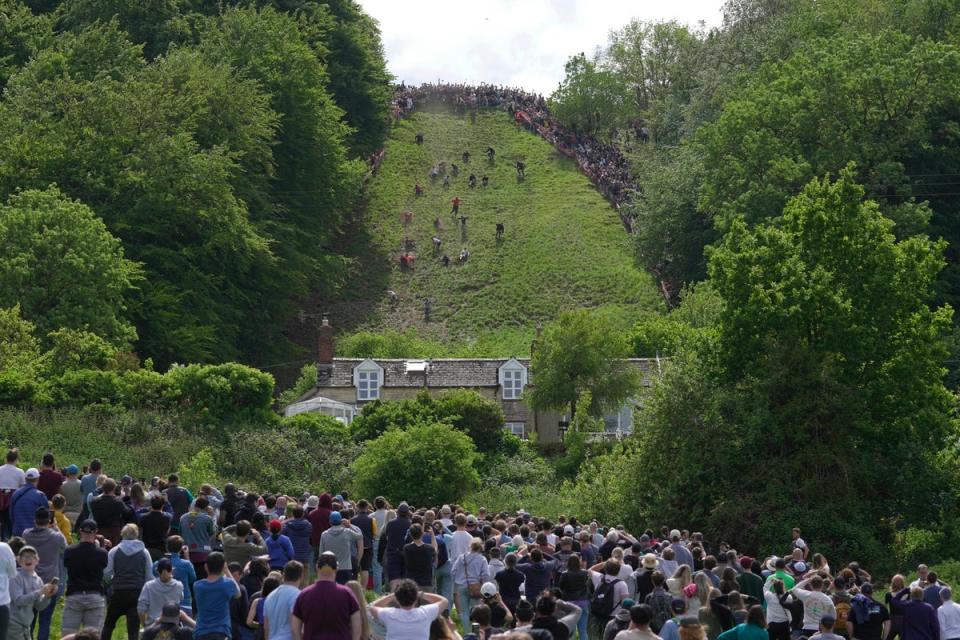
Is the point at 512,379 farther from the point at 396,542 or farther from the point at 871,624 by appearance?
the point at 871,624

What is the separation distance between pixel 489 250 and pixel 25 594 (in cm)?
8249

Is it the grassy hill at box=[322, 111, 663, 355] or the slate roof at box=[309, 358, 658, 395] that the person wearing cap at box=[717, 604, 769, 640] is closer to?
the slate roof at box=[309, 358, 658, 395]

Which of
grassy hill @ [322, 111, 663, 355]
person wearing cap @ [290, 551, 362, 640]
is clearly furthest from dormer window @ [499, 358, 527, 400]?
person wearing cap @ [290, 551, 362, 640]

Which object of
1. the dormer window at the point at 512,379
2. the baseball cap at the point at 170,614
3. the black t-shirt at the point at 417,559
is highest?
the dormer window at the point at 512,379

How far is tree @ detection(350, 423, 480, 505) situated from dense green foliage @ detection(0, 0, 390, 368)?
15.6 m

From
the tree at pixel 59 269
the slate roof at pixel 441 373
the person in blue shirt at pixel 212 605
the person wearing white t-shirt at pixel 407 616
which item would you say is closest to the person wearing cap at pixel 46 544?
the person in blue shirt at pixel 212 605

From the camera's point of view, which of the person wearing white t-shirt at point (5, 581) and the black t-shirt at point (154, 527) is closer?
the person wearing white t-shirt at point (5, 581)

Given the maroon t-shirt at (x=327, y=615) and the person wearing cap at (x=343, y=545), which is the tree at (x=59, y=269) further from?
the maroon t-shirt at (x=327, y=615)

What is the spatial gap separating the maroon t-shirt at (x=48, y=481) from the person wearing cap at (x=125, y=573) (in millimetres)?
5923

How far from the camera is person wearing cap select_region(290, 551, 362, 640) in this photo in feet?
61.2

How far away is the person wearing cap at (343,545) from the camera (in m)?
25.6

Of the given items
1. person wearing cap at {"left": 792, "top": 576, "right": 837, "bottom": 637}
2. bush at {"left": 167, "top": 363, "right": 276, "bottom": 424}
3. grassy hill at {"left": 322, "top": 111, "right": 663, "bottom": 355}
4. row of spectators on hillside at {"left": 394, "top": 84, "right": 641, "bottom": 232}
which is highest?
row of spectators on hillside at {"left": 394, "top": 84, "right": 641, "bottom": 232}

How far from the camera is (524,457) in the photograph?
221 ft

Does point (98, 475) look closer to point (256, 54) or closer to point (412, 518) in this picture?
point (412, 518)
